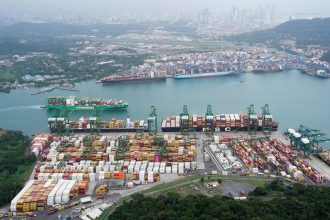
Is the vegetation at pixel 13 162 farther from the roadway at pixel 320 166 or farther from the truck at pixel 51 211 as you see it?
the roadway at pixel 320 166

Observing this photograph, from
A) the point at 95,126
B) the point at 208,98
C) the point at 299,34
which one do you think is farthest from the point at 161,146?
the point at 299,34

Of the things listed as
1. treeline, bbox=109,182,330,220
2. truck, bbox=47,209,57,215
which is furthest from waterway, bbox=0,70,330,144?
truck, bbox=47,209,57,215

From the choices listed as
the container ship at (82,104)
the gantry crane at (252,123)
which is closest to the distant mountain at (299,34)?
the container ship at (82,104)

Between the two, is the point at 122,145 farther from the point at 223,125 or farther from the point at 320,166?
the point at 320,166

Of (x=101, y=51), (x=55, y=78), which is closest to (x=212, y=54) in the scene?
(x=101, y=51)

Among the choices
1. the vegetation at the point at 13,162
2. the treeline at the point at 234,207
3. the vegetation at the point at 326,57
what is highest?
the vegetation at the point at 326,57

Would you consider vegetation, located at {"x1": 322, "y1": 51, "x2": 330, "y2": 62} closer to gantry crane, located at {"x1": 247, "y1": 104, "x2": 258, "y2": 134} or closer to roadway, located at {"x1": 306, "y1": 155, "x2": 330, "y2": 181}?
gantry crane, located at {"x1": 247, "y1": 104, "x2": 258, "y2": 134}
